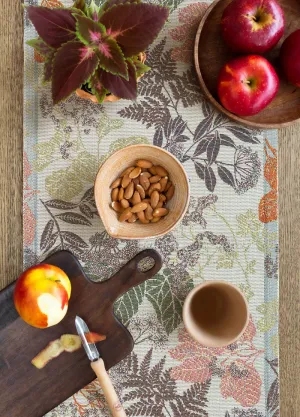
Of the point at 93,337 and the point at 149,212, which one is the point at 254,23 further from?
the point at 93,337

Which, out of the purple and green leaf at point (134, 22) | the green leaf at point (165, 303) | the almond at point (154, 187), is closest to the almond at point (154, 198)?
the almond at point (154, 187)

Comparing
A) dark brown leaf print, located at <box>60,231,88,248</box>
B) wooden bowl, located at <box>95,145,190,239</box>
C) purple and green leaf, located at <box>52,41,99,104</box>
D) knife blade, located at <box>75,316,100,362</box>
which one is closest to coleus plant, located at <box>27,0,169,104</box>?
purple and green leaf, located at <box>52,41,99,104</box>

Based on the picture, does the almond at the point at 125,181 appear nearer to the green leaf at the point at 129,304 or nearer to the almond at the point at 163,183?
the almond at the point at 163,183

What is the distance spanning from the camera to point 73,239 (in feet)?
2.63

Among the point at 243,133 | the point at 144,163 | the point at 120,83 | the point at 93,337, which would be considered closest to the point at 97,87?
the point at 120,83

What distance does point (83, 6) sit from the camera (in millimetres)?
660

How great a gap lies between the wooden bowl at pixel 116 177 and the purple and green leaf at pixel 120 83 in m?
0.10

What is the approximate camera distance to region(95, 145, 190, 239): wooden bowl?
29.3 inches

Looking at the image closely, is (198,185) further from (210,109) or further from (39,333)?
(39,333)

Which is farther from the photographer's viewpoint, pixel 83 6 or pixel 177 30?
pixel 177 30

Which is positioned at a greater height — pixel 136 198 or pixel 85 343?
pixel 136 198

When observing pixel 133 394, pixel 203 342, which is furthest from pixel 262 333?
pixel 133 394

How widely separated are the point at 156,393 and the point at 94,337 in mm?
127

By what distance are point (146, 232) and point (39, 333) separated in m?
0.22
